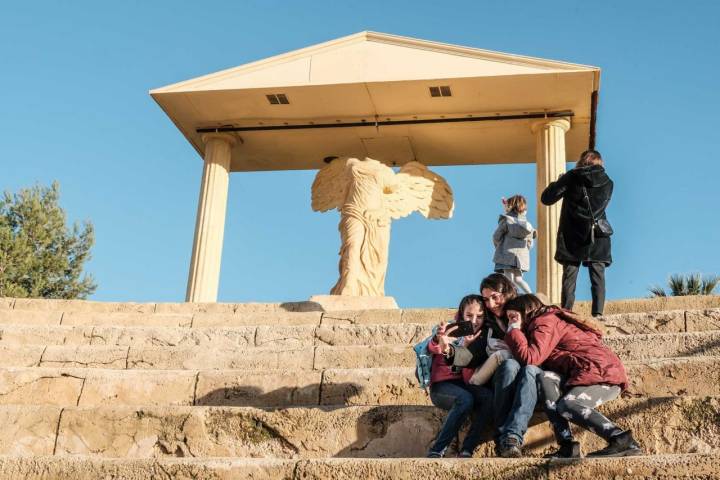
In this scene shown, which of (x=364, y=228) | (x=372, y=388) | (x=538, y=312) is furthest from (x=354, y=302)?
(x=538, y=312)

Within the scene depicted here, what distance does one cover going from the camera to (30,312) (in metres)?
8.46

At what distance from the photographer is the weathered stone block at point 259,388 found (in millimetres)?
5203

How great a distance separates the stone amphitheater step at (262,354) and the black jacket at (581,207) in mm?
1415

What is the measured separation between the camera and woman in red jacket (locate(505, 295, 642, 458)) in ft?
12.8

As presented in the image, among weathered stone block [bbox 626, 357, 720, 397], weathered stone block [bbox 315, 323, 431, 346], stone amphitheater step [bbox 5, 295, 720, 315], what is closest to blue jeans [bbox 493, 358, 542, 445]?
weathered stone block [bbox 626, 357, 720, 397]

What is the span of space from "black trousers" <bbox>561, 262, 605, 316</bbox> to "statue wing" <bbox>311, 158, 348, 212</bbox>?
6448 millimetres

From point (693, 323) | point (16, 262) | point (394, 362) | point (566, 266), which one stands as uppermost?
point (16, 262)

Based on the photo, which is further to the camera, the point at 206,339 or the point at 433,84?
the point at 433,84

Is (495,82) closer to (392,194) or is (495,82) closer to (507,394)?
(392,194)

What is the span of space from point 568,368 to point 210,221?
10.3m

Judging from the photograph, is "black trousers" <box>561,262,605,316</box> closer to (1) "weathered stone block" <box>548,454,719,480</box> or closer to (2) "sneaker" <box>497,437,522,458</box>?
(2) "sneaker" <box>497,437,522,458</box>

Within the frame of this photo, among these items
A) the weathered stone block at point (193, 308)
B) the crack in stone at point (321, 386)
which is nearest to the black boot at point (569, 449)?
the crack in stone at point (321, 386)

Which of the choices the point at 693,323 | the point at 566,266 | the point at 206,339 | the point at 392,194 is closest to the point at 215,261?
the point at 392,194

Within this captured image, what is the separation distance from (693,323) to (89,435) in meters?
4.24
